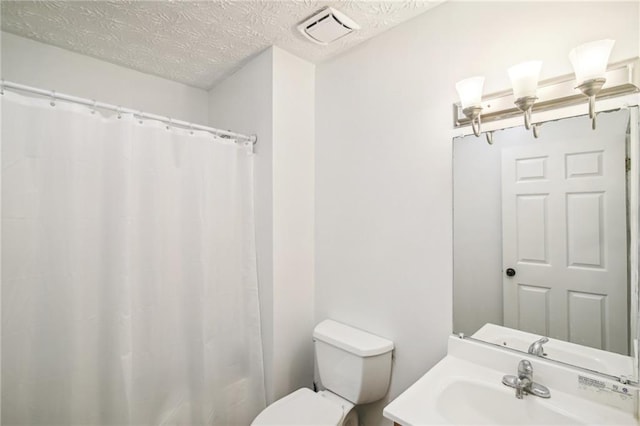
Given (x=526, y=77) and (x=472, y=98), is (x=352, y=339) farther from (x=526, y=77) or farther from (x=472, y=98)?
(x=526, y=77)

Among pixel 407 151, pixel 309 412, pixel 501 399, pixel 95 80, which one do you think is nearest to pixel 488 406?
pixel 501 399

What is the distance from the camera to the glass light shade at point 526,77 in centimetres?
99

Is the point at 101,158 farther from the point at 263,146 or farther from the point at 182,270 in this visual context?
the point at 263,146

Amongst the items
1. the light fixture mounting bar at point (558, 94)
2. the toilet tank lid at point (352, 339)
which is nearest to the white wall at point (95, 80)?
the toilet tank lid at point (352, 339)

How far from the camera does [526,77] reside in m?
1.00

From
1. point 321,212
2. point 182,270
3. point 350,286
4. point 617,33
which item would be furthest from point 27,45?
point 617,33

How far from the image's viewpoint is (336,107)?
1765 millimetres

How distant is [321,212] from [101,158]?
1136mm

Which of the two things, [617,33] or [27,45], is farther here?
[27,45]

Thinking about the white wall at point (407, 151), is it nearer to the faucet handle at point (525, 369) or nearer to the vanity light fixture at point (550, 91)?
the vanity light fixture at point (550, 91)

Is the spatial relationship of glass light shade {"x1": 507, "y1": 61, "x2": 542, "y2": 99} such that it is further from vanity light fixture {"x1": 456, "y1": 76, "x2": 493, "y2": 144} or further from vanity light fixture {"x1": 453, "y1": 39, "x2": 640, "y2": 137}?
vanity light fixture {"x1": 456, "y1": 76, "x2": 493, "y2": 144}

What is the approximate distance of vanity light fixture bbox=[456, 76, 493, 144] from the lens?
1142 millimetres

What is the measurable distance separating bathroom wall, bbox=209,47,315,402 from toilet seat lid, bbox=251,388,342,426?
24 cm

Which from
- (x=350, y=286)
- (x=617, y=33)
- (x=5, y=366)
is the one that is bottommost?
(x=5, y=366)
